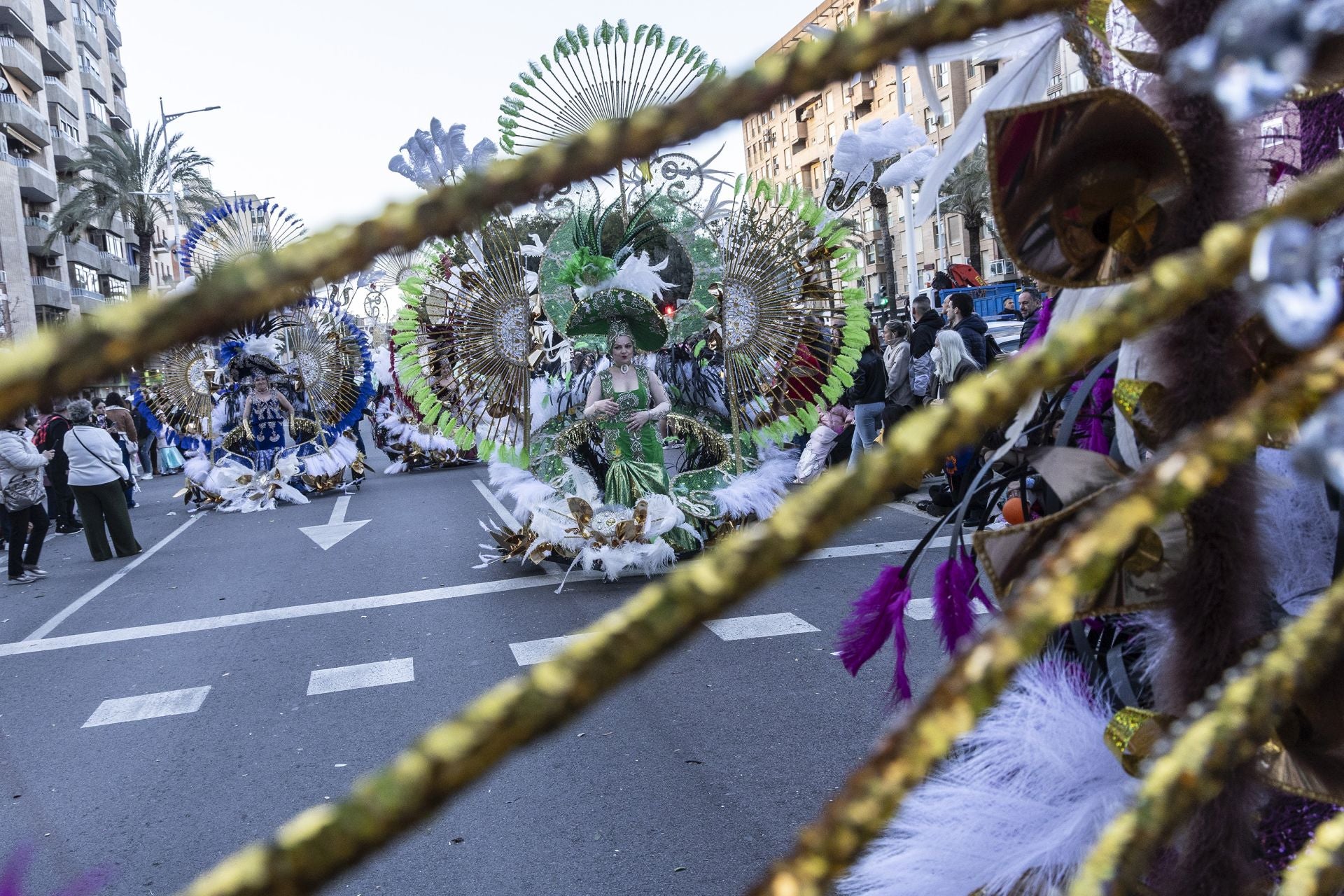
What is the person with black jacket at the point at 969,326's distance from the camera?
8680 mm

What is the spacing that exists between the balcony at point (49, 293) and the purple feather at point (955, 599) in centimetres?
4626

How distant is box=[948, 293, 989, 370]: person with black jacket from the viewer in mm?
8680

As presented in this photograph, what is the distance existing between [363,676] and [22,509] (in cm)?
618

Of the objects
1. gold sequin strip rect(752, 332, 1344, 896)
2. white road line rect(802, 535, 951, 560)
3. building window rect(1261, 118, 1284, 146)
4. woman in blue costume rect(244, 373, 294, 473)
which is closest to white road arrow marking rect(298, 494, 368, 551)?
woman in blue costume rect(244, 373, 294, 473)

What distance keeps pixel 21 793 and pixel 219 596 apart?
3.87 meters

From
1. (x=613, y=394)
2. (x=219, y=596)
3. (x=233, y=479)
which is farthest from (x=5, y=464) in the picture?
(x=613, y=394)

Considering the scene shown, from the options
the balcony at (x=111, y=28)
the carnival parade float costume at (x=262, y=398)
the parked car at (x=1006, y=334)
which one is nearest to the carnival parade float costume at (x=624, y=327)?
the parked car at (x=1006, y=334)

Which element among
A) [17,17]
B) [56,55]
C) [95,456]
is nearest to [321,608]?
[95,456]

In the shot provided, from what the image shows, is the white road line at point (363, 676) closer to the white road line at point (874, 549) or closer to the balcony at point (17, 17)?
the white road line at point (874, 549)

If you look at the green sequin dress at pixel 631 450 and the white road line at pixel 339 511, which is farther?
the white road line at pixel 339 511

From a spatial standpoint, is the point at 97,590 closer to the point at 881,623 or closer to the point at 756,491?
the point at 756,491

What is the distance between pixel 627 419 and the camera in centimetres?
744

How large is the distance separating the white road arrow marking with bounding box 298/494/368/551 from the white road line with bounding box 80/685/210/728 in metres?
4.46

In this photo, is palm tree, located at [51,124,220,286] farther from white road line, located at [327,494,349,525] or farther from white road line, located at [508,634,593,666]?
white road line, located at [508,634,593,666]
